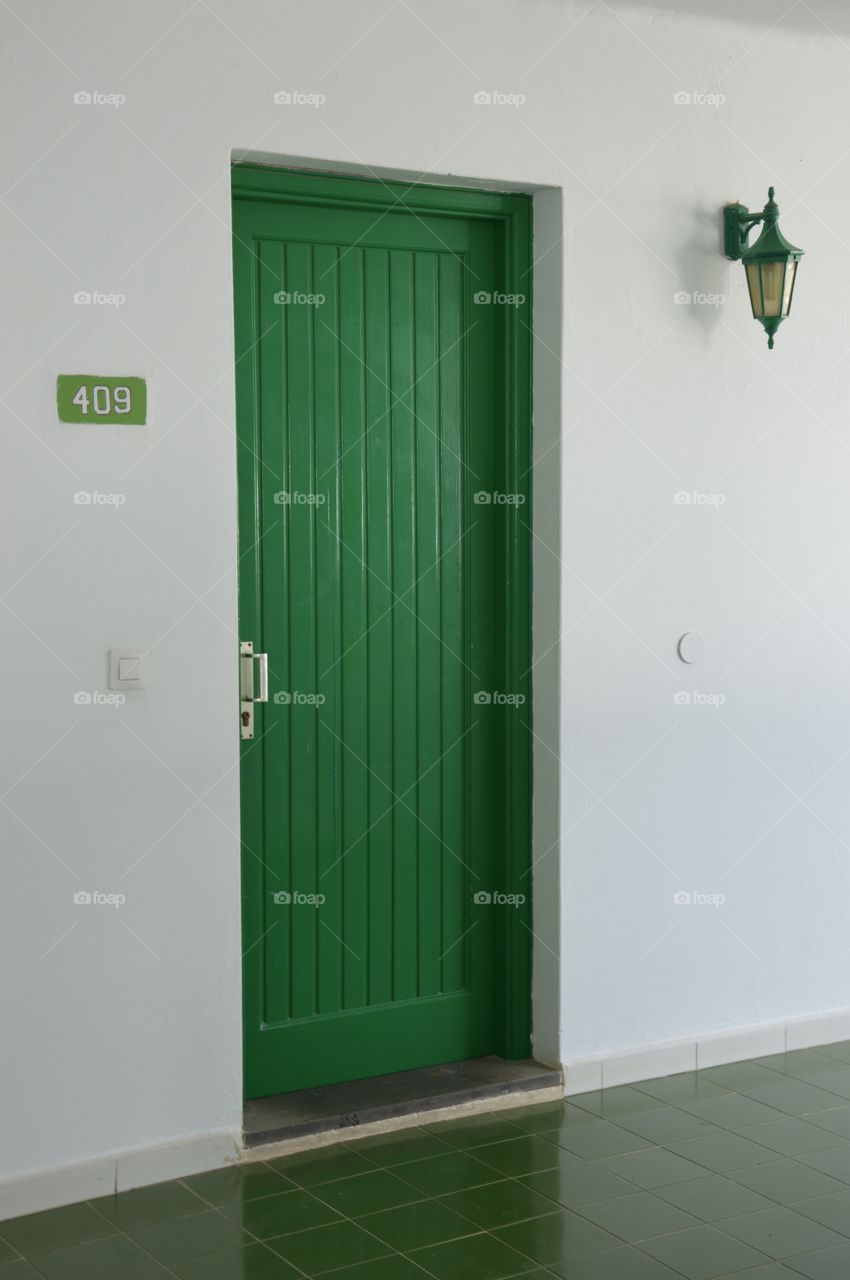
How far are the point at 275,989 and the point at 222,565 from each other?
1.18 m

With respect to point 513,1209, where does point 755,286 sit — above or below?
above

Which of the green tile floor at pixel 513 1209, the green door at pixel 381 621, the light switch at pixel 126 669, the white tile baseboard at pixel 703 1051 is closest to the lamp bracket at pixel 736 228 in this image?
the green door at pixel 381 621

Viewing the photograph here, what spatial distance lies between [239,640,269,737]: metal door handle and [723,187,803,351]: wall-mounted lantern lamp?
5.81ft

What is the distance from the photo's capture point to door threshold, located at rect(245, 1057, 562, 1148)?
346 centimetres

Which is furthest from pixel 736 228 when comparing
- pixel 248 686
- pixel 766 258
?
pixel 248 686

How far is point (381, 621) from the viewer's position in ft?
12.3

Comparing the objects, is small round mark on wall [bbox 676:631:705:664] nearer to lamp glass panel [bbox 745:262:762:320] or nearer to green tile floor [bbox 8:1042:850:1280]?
lamp glass panel [bbox 745:262:762:320]

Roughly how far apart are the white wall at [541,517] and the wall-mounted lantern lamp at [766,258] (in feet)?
0.25

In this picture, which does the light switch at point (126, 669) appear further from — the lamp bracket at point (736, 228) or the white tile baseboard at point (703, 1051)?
the lamp bracket at point (736, 228)

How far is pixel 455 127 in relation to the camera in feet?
11.7

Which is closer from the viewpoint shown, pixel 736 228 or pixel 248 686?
pixel 248 686

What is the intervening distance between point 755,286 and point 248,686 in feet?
6.11

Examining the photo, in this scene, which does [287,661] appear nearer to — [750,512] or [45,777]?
[45,777]

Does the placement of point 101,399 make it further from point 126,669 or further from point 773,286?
point 773,286
